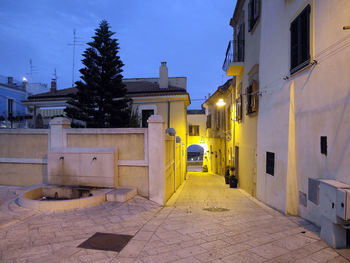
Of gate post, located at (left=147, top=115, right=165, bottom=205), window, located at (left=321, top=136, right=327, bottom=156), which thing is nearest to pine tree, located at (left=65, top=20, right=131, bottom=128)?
gate post, located at (left=147, top=115, right=165, bottom=205)

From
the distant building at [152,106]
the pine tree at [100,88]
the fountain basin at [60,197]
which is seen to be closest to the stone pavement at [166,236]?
the fountain basin at [60,197]

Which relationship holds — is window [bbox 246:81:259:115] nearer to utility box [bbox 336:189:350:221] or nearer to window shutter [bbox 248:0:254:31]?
window shutter [bbox 248:0:254:31]

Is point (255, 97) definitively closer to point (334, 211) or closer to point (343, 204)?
point (334, 211)

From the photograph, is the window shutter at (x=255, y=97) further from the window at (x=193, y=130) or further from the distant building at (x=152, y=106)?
the window at (x=193, y=130)

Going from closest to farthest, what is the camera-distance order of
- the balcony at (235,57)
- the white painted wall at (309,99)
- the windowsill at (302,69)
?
1. the white painted wall at (309,99)
2. the windowsill at (302,69)
3. the balcony at (235,57)

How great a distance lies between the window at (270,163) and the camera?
782cm

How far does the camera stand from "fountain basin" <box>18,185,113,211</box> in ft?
21.0

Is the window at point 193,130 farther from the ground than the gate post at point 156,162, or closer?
farther from the ground

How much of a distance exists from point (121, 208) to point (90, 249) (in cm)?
241

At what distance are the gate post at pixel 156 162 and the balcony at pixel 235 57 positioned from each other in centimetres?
721

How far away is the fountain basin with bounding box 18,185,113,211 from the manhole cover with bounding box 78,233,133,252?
208cm

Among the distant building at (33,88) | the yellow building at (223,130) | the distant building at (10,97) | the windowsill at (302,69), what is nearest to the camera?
the windowsill at (302,69)

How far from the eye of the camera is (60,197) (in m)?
8.08

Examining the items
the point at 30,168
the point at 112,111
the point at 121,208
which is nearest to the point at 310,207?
the point at 121,208
